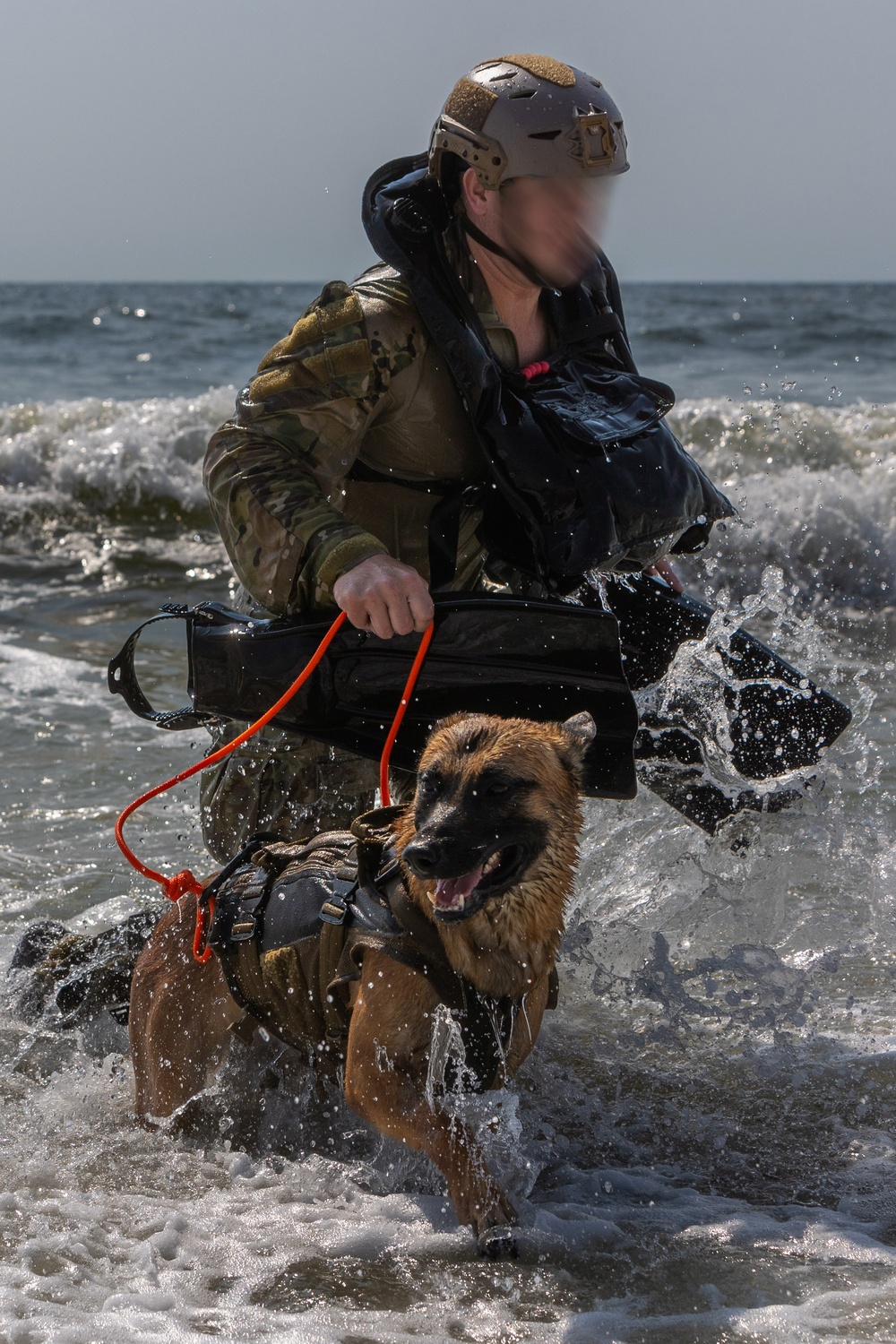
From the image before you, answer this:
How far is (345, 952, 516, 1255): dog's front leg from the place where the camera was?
2.95m

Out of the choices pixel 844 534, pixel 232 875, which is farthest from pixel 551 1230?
pixel 844 534

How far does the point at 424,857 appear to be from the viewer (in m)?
2.78

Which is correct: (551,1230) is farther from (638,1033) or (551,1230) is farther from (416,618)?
(416,618)

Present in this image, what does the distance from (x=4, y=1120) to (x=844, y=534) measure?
917cm

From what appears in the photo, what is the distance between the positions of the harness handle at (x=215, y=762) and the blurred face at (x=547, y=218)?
100 cm

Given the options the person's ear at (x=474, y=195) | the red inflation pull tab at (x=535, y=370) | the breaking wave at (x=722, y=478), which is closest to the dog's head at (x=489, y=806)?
the red inflation pull tab at (x=535, y=370)

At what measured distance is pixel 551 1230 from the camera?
3121 mm

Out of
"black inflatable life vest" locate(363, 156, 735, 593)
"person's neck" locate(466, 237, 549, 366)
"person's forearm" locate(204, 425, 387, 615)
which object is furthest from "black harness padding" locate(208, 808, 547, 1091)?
"person's neck" locate(466, 237, 549, 366)

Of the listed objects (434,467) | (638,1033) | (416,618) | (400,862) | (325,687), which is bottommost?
(638,1033)

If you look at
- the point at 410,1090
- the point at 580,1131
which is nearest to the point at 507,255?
the point at 410,1090

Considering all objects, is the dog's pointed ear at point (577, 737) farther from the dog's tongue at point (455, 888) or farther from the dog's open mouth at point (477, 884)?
the dog's tongue at point (455, 888)

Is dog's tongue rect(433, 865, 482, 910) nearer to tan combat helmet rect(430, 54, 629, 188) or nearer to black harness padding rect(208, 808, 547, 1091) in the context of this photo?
black harness padding rect(208, 808, 547, 1091)

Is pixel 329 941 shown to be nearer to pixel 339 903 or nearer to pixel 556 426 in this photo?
pixel 339 903

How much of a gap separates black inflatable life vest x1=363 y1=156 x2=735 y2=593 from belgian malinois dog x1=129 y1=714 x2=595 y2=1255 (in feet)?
2.12
